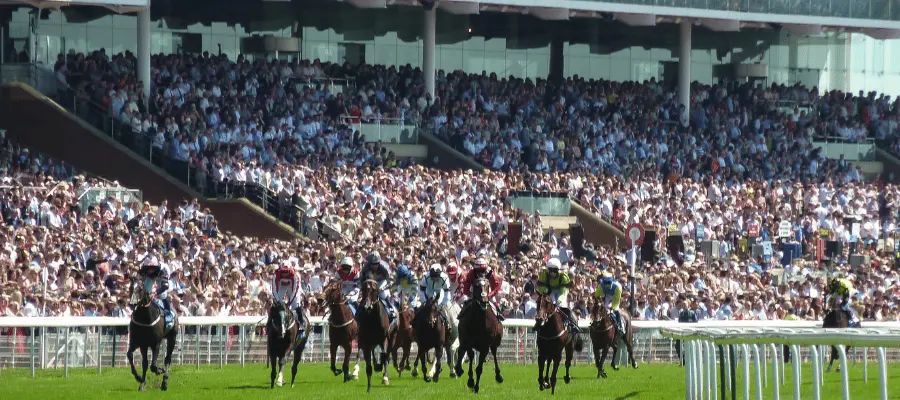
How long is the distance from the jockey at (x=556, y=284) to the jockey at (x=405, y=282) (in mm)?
2223

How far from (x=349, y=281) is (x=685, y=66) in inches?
1156

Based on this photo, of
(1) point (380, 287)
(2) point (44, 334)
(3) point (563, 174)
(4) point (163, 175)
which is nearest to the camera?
(1) point (380, 287)

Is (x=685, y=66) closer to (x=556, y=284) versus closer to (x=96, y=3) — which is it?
(x=96, y=3)

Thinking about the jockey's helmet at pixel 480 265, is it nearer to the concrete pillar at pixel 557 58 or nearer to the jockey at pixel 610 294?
the jockey at pixel 610 294

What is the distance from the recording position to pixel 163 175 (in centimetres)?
3312

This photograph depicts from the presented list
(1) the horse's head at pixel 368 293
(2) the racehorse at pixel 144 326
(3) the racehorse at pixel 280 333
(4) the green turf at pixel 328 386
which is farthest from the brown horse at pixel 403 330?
(2) the racehorse at pixel 144 326

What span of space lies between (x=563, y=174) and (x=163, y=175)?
397 inches

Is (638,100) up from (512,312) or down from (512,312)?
up

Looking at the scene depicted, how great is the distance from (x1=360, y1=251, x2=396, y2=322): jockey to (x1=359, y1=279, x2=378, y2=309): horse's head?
0.09 meters

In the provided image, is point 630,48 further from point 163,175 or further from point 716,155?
point 163,175

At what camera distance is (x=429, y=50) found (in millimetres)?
42688

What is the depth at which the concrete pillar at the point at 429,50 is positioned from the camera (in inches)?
1673

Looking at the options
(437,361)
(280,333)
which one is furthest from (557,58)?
(280,333)

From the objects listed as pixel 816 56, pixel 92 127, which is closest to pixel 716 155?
pixel 816 56
